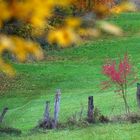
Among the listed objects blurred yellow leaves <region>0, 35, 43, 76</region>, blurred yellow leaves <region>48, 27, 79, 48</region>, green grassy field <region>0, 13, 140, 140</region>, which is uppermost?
green grassy field <region>0, 13, 140, 140</region>

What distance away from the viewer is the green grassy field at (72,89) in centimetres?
1666

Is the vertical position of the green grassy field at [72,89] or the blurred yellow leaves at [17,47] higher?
the green grassy field at [72,89]

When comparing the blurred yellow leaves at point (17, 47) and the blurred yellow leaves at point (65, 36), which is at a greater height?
the blurred yellow leaves at point (65, 36)

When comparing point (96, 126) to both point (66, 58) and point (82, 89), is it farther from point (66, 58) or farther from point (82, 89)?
point (66, 58)

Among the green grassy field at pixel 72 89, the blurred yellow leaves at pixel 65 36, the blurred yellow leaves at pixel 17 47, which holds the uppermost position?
the green grassy field at pixel 72 89

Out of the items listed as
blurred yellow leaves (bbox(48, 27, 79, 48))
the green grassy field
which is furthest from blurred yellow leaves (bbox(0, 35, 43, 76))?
the green grassy field

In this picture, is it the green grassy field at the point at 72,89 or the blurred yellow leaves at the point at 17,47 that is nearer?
the blurred yellow leaves at the point at 17,47

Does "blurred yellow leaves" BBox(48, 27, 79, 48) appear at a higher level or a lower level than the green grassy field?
lower

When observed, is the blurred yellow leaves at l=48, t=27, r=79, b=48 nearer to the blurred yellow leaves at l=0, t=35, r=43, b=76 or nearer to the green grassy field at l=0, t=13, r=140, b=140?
the blurred yellow leaves at l=0, t=35, r=43, b=76

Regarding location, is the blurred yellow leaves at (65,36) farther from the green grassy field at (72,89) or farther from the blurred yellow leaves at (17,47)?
the green grassy field at (72,89)

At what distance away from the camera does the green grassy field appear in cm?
1666

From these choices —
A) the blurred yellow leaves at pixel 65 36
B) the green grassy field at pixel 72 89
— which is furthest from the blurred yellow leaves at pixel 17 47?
the green grassy field at pixel 72 89

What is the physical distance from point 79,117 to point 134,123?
2402mm

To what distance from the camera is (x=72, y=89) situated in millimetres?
34812
